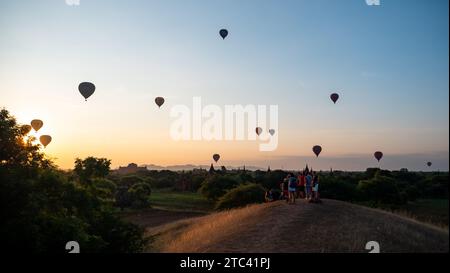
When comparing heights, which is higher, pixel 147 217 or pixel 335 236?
pixel 335 236

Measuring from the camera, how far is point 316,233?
2016 cm

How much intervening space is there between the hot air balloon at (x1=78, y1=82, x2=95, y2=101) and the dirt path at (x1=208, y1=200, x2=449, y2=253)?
22800mm

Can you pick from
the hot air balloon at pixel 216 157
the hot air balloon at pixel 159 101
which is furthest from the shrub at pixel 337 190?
the hot air balloon at pixel 216 157

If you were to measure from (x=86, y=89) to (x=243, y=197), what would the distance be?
27.6 meters

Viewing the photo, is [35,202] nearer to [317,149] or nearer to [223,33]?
[223,33]

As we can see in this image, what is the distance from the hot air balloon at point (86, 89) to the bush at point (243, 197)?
86.7 ft

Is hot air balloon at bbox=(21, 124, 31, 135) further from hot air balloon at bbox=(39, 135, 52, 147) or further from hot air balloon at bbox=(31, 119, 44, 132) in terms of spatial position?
hot air balloon at bbox=(39, 135, 52, 147)

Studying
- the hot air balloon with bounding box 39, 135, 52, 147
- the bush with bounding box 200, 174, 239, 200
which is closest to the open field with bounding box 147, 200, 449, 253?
the hot air balloon with bounding box 39, 135, 52, 147

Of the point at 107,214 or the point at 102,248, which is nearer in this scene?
the point at 102,248

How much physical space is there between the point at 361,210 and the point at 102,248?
1674 centimetres

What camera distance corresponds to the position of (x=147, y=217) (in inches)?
2324
